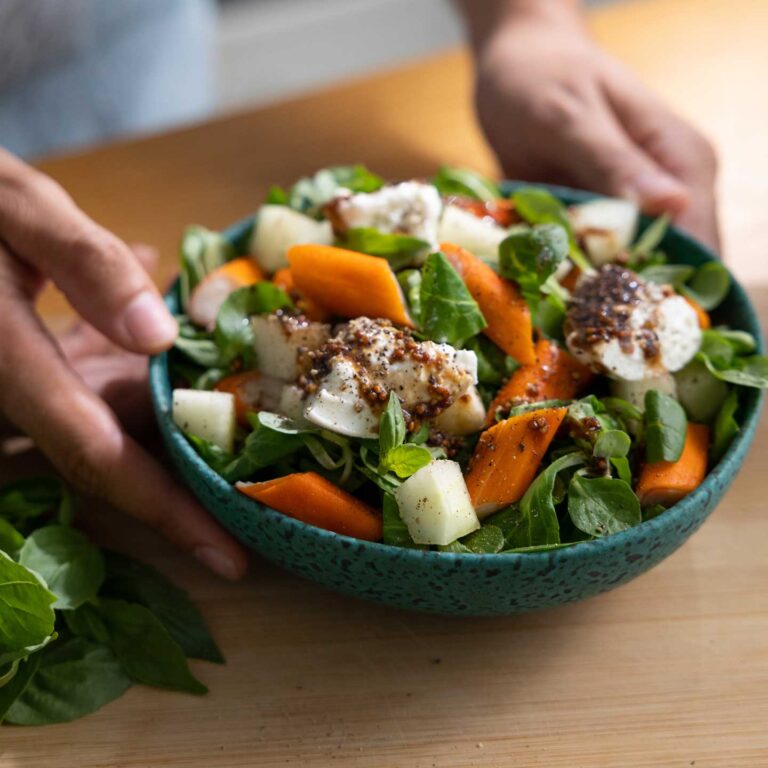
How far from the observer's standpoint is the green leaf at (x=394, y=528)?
1.12m

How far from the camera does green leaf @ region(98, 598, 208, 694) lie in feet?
3.98

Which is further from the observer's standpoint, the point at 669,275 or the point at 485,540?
the point at 669,275

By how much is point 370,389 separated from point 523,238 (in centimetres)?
33

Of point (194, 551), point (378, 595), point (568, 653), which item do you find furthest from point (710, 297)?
point (194, 551)

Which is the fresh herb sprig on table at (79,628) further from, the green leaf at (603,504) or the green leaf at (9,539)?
the green leaf at (603,504)

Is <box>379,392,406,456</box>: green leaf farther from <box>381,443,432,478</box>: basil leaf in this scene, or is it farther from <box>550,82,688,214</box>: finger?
<box>550,82,688,214</box>: finger

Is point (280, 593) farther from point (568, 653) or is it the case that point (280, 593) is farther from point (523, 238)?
point (523, 238)

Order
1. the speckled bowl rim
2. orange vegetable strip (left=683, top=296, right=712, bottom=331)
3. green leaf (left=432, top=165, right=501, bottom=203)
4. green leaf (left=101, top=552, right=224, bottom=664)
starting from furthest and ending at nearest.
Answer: green leaf (left=432, top=165, right=501, bottom=203) → orange vegetable strip (left=683, top=296, right=712, bottom=331) → green leaf (left=101, top=552, right=224, bottom=664) → the speckled bowl rim

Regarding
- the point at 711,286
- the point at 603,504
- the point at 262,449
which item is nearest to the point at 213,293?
the point at 262,449

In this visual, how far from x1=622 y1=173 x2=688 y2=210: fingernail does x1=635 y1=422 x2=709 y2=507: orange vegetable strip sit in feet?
2.07

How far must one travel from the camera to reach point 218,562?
52.2 inches

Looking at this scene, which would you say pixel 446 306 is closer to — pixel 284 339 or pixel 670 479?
pixel 284 339

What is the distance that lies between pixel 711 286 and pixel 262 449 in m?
0.75

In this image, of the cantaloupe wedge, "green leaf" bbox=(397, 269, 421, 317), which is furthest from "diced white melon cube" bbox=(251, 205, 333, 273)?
"green leaf" bbox=(397, 269, 421, 317)
